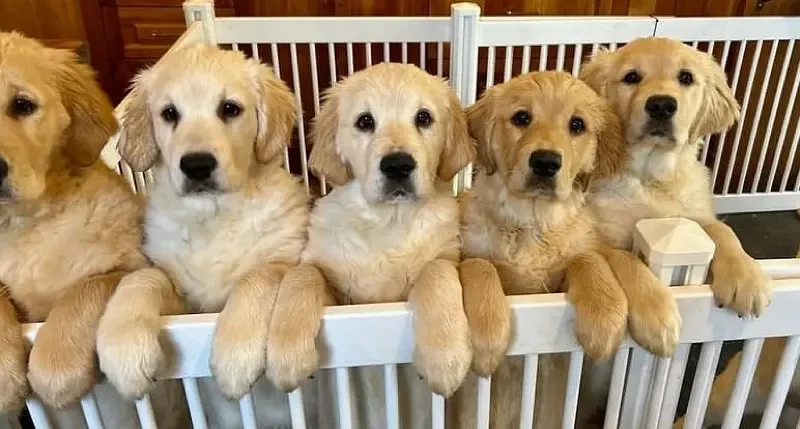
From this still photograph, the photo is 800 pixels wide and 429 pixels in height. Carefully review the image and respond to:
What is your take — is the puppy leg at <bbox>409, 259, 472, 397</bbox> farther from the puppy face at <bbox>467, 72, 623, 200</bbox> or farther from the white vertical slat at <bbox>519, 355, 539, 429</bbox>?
the puppy face at <bbox>467, 72, 623, 200</bbox>

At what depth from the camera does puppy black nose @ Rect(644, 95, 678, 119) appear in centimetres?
134

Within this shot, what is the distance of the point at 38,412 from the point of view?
1024 mm

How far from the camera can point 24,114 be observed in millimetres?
1168

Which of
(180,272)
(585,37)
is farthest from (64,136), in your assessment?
(585,37)

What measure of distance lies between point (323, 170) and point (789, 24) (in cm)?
187

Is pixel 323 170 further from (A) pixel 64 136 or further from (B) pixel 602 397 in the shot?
(B) pixel 602 397

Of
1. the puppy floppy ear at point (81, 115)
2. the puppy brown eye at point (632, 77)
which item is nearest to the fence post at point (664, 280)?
the puppy brown eye at point (632, 77)

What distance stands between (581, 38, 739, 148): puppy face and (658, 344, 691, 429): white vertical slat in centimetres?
49

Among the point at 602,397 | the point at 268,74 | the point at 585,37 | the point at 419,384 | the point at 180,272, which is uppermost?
the point at 268,74

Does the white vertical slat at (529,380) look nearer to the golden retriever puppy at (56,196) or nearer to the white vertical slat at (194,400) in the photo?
the white vertical slat at (194,400)

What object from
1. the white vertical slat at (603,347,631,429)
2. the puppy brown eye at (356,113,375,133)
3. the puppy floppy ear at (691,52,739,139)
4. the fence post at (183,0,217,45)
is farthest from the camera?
the fence post at (183,0,217,45)

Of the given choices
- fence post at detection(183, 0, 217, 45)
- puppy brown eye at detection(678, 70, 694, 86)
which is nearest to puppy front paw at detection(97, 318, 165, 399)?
puppy brown eye at detection(678, 70, 694, 86)

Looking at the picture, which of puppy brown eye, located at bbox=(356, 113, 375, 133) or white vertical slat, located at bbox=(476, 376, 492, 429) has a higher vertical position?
puppy brown eye, located at bbox=(356, 113, 375, 133)

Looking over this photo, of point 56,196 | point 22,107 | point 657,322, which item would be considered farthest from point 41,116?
point 657,322
